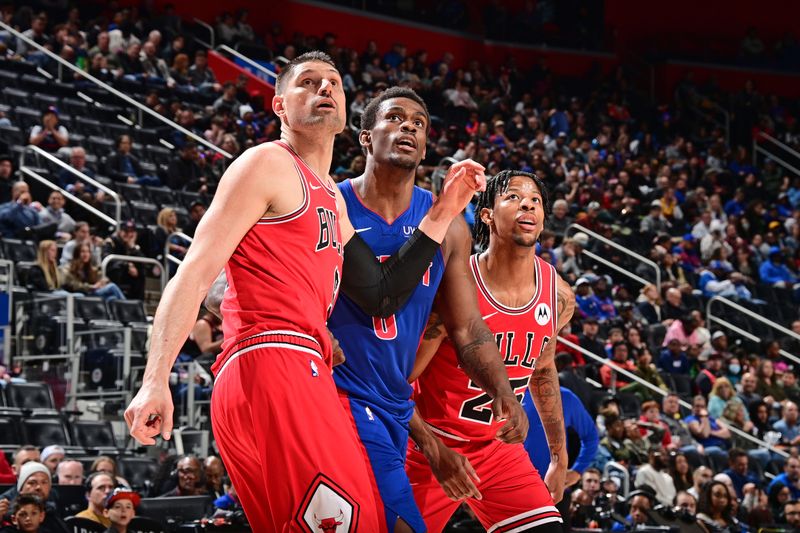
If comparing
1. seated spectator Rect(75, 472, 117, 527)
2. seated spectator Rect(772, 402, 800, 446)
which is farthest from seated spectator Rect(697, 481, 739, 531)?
seated spectator Rect(75, 472, 117, 527)

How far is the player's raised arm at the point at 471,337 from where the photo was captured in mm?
4512

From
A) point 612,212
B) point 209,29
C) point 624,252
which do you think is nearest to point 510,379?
point 624,252

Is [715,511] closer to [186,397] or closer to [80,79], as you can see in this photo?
[186,397]

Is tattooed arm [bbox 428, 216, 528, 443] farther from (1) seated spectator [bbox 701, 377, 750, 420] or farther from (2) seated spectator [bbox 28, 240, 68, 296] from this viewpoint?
(1) seated spectator [bbox 701, 377, 750, 420]

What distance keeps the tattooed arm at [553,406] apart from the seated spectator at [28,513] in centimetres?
342

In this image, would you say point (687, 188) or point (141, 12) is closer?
point (141, 12)

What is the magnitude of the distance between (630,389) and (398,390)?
10.4m

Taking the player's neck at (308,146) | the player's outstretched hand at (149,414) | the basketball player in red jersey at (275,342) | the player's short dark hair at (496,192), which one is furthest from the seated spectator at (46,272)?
the player's outstretched hand at (149,414)

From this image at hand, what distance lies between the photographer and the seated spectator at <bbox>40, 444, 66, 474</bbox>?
9.14m

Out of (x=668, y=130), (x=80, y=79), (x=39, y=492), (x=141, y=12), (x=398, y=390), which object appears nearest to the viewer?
(x=398, y=390)

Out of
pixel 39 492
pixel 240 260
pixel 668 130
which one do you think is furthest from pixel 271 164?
pixel 668 130

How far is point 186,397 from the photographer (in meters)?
11.4

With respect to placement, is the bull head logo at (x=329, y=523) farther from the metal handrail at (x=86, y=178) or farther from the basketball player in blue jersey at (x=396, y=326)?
the metal handrail at (x=86, y=178)

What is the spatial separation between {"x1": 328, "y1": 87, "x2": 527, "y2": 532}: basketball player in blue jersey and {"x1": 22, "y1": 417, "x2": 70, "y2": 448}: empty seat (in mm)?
5819
